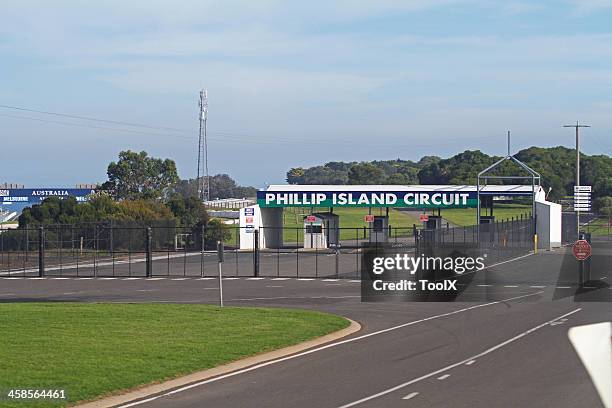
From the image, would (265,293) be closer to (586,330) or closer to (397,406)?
(397,406)

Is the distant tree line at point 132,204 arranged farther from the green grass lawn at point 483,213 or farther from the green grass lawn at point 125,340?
the green grass lawn at point 125,340

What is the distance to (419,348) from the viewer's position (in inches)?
862

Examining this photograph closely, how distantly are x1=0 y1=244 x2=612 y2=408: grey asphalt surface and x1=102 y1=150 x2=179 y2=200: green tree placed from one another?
6318 centimetres

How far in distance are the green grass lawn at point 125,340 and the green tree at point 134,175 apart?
74.5 m

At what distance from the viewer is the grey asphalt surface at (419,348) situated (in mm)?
15734

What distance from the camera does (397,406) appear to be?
15.0 metres

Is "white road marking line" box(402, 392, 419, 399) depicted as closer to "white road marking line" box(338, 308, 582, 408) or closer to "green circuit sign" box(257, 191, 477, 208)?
"white road marking line" box(338, 308, 582, 408)

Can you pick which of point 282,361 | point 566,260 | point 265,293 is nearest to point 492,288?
point 265,293

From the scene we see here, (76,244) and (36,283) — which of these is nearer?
(36,283)

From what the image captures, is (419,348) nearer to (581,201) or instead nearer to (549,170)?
(581,201)

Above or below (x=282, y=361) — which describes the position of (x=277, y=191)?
above

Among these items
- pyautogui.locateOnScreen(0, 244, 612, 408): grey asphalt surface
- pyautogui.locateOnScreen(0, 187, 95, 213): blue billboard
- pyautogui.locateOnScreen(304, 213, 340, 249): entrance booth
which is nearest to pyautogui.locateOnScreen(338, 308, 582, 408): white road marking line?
pyautogui.locateOnScreen(0, 244, 612, 408): grey asphalt surface

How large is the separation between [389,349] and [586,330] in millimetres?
12945

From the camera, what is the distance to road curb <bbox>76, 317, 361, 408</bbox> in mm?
15391
